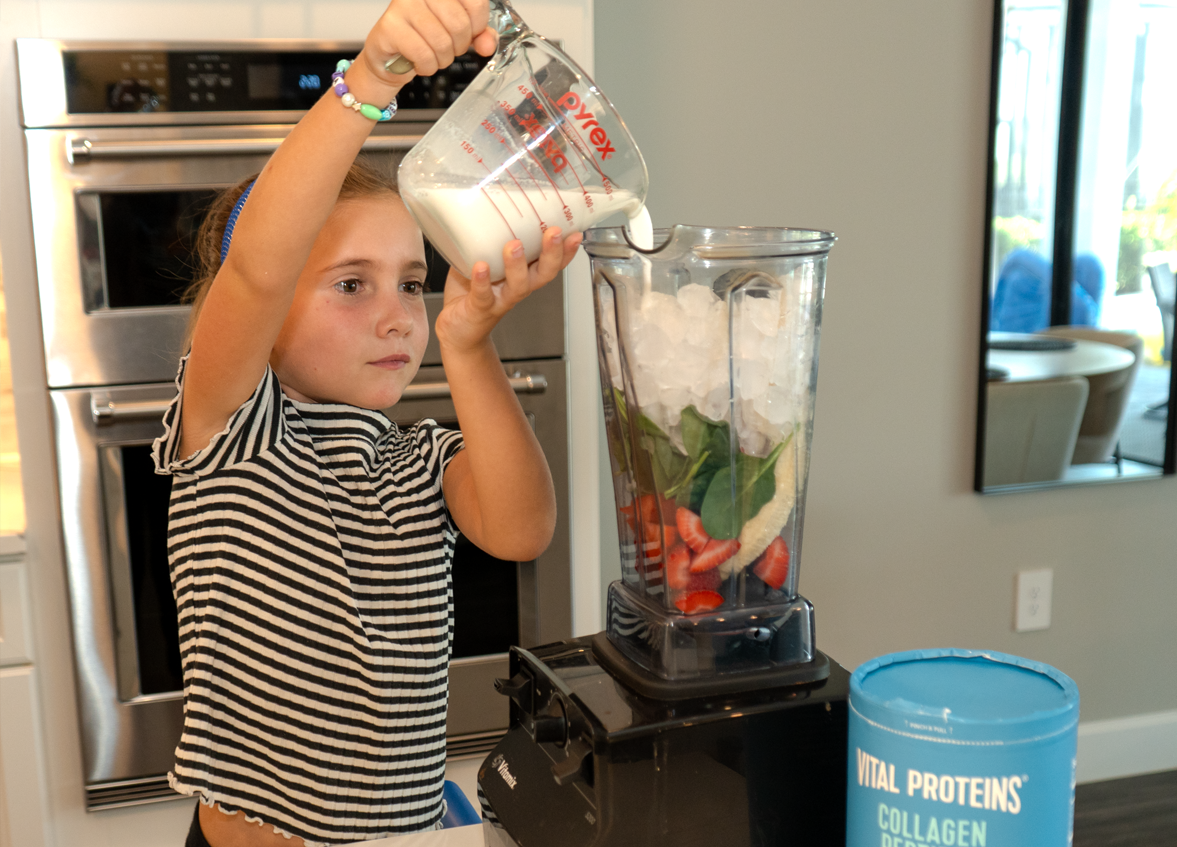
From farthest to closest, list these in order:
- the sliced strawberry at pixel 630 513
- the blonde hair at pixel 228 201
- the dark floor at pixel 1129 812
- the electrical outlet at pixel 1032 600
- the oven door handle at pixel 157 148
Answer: the electrical outlet at pixel 1032 600, the dark floor at pixel 1129 812, the oven door handle at pixel 157 148, the blonde hair at pixel 228 201, the sliced strawberry at pixel 630 513

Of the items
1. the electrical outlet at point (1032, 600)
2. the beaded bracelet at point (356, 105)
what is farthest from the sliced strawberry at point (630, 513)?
the electrical outlet at point (1032, 600)

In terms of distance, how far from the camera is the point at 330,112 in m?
0.70

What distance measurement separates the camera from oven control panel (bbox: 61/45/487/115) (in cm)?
139

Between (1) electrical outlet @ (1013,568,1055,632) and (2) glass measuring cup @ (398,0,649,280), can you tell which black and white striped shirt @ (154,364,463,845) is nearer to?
(2) glass measuring cup @ (398,0,649,280)

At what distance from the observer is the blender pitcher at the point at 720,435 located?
2.25 feet

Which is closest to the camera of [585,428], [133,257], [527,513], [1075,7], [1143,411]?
[527,513]

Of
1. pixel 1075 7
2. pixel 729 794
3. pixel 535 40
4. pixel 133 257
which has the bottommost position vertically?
pixel 729 794

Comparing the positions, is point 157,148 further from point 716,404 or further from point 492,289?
point 716,404

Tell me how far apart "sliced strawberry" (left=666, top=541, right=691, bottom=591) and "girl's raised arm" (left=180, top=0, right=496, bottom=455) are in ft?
1.14

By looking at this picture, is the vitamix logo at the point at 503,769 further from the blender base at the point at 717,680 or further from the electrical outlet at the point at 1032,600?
the electrical outlet at the point at 1032,600

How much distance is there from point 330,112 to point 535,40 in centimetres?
15

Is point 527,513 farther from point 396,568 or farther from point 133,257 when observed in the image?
point 133,257

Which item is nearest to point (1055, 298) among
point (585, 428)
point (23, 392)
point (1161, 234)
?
point (1161, 234)

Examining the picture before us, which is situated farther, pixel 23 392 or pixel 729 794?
pixel 23 392
